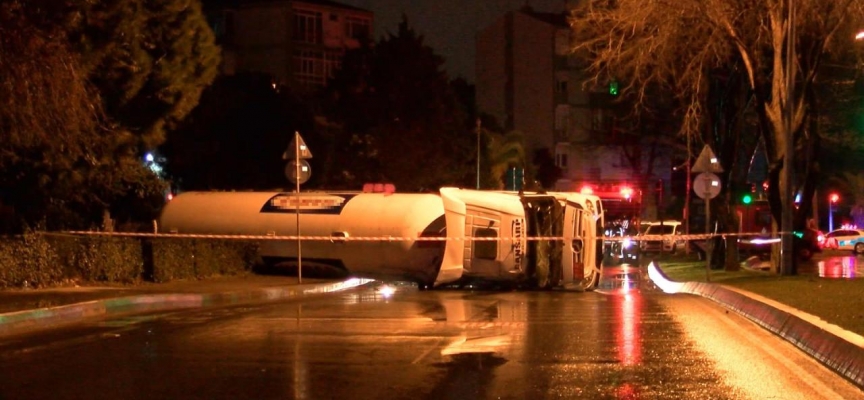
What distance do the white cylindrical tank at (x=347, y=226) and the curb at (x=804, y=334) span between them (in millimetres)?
6617

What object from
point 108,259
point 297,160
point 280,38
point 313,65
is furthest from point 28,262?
point 313,65

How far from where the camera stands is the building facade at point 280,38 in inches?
2825

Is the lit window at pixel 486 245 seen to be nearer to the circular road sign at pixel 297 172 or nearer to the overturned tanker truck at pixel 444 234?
the overturned tanker truck at pixel 444 234

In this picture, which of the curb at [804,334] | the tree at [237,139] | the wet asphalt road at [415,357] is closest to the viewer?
the wet asphalt road at [415,357]

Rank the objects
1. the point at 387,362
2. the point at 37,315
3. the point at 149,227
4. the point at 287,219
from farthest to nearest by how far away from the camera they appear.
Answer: the point at 149,227, the point at 287,219, the point at 37,315, the point at 387,362

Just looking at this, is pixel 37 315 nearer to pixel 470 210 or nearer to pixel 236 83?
pixel 470 210

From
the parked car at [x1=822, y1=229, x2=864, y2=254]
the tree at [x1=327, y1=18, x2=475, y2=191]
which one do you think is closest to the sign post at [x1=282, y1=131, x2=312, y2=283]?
the tree at [x1=327, y1=18, x2=475, y2=191]

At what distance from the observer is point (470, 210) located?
77.9 ft

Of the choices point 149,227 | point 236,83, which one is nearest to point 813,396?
point 149,227

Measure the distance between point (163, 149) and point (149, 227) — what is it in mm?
15261

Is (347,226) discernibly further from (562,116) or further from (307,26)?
(562,116)

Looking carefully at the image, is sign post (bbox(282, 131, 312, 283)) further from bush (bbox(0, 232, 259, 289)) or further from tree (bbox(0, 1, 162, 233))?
tree (bbox(0, 1, 162, 233))

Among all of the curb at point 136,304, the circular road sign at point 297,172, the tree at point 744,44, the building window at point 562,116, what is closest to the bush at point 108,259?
the curb at point 136,304

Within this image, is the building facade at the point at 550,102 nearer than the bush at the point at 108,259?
No
